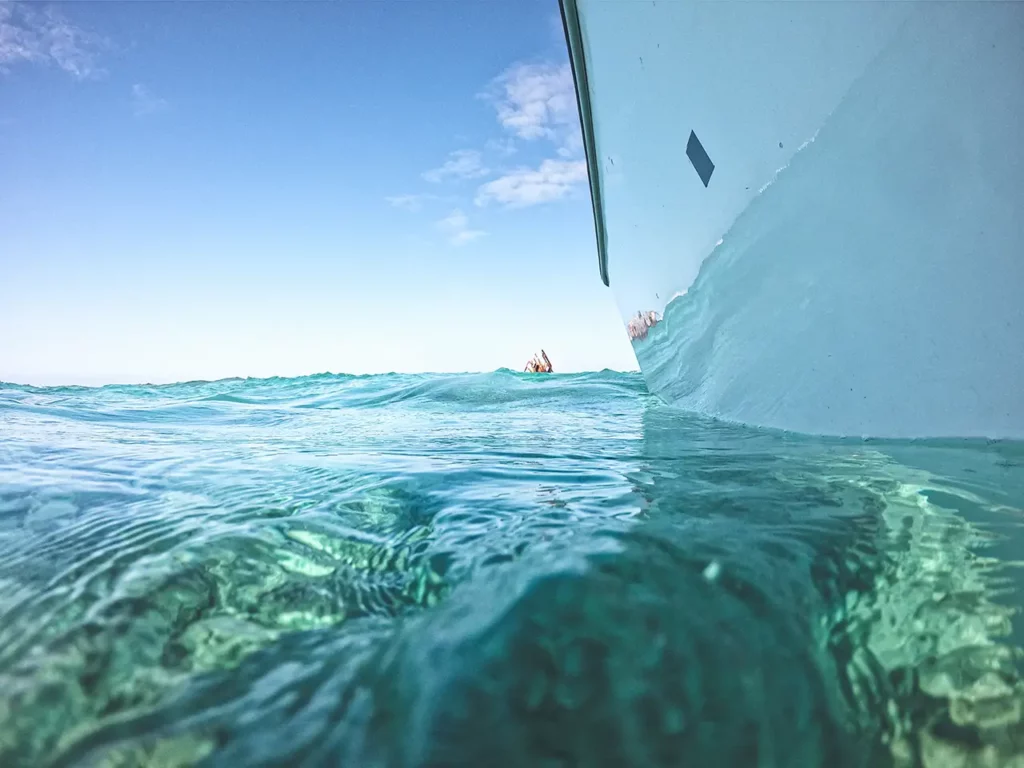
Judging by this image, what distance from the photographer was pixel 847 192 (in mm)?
1573

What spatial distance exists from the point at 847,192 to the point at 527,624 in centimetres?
149

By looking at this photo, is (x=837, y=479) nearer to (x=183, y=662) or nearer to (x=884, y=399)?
(x=884, y=399)

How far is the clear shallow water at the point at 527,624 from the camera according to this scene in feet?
2.26

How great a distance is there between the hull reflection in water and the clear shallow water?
32 cm

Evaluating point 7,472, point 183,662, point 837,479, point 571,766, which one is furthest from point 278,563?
point 7,472

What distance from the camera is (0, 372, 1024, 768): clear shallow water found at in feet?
2.26

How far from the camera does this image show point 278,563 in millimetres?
1067

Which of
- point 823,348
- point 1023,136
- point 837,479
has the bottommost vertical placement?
Result: point 837,479

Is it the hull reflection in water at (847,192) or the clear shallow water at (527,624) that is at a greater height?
the hull reflection in water at (847,192)

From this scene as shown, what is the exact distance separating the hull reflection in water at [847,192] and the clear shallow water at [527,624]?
317 millimetres

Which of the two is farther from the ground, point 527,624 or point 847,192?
point 847,192

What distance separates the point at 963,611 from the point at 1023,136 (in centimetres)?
111

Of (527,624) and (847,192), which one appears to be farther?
A: (847,192)

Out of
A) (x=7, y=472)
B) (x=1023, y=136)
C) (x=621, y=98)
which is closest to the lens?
(x=1023, y=136)
